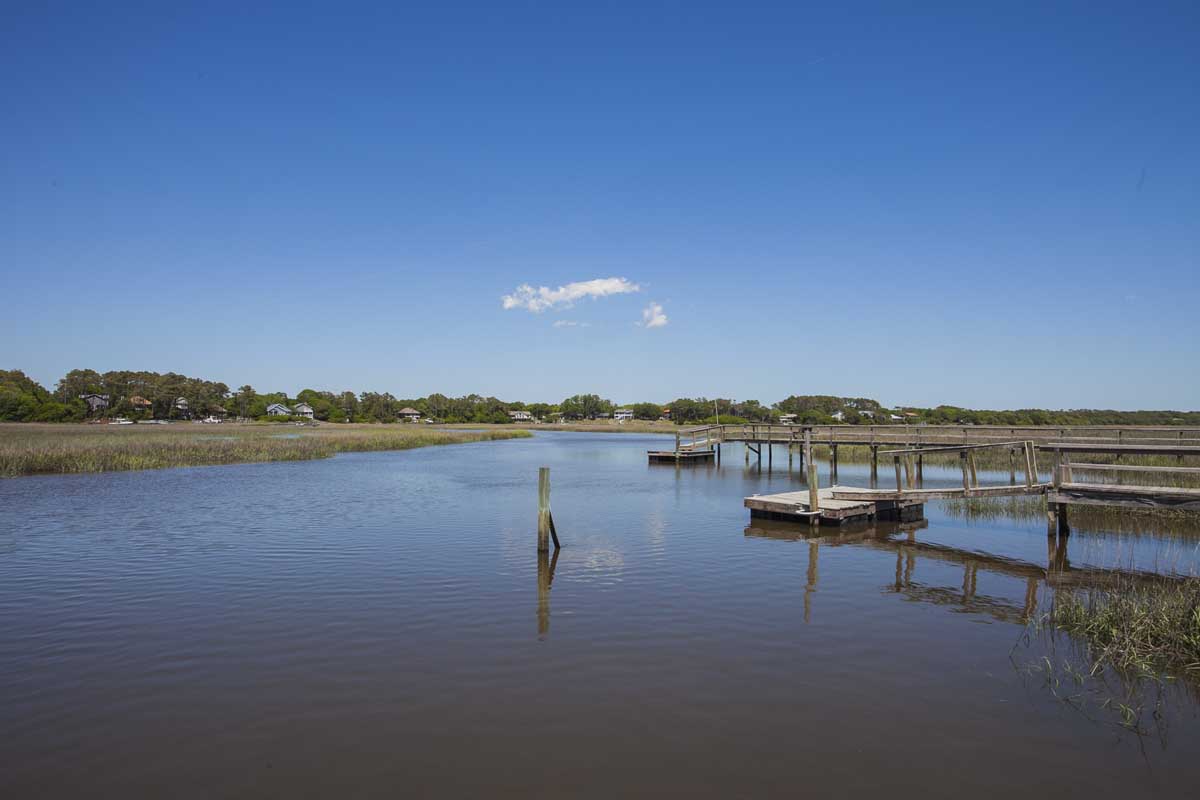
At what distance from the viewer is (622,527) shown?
20609 mm

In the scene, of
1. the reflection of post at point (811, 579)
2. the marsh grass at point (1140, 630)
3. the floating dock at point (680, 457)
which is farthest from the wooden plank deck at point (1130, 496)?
the floating dock at point (680, 457)

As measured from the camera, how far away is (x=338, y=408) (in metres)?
171

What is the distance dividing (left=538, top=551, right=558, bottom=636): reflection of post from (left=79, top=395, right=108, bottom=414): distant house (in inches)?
5631

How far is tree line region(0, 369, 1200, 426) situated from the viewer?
107250 mm

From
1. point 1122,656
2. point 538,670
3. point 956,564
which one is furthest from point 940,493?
point 538,670

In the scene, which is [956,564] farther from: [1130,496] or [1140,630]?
[1140,630]

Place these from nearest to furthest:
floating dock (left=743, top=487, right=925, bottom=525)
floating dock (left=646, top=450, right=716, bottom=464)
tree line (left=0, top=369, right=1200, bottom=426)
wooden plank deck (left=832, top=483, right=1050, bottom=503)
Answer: wooden plank deck (left=832, top=483, right=1050, bottom=503) < floating dock (left=743, top=487, right=925, bottom=525) < floating dock (left=646, top=450, right=716, bottom=464) < tree line (left=0, top=369, right=1200, bottom=426)

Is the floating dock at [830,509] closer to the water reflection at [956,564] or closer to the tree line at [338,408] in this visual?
the water reflection at [956,564]

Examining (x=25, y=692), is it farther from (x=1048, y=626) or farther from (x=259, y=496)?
(x=259, y=496)

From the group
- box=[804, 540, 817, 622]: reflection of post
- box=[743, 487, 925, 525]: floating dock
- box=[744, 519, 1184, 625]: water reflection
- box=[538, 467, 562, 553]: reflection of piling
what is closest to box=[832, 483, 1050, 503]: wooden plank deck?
box=[743, 487, 925, 525]: floating dock

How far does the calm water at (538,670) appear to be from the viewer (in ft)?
20.9

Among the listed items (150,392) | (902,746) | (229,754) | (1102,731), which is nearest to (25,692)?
(229,754)

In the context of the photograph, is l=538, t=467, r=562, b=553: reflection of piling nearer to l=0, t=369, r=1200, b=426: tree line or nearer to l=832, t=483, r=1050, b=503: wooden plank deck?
l=832, t=483, r=1050, b=503: wooden plank deck

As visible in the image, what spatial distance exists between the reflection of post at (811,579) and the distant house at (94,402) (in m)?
146
